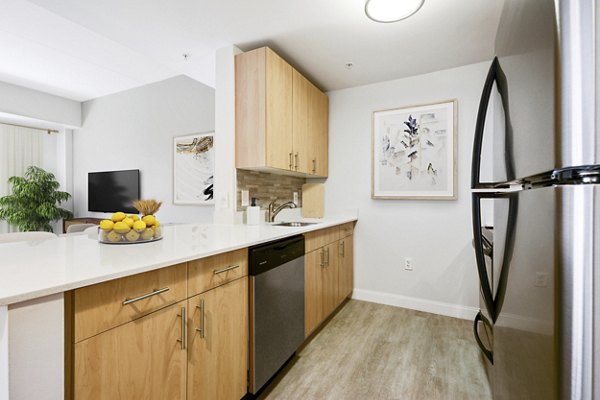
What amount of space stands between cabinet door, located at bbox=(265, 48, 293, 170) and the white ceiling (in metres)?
0.18

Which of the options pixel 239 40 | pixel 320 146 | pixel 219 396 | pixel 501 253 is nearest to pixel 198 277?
pixel 219 396

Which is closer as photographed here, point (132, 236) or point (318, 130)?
A: point (132, 236)

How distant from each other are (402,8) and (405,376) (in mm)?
2319

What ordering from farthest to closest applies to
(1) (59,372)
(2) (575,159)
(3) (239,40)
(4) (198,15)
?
(3) (239,40)
(4) (198,15)
(1) (59,372)
(2) (575,159)

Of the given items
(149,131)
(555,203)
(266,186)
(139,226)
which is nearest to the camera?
(555,203)

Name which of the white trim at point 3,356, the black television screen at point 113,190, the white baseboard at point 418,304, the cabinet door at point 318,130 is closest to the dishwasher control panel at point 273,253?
the white trim at point 3,356

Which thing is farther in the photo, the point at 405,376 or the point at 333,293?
the point at 333,293

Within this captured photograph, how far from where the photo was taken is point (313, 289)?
7.14 feet

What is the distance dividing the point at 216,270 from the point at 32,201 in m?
5.26

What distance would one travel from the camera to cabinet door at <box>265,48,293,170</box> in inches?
86.5

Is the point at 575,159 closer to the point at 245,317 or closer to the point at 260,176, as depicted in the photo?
the point at 245,317

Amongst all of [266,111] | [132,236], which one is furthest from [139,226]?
[266,111]

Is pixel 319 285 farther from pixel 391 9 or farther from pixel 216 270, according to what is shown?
pixel 391 9

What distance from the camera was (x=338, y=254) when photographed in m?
2.71
